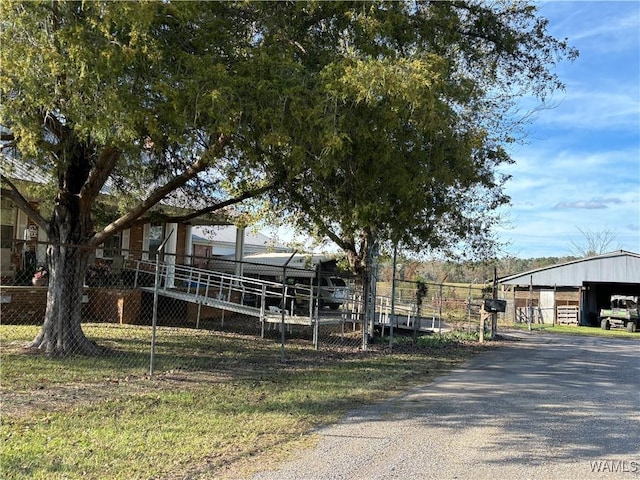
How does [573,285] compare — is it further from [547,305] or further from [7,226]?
[7,226]

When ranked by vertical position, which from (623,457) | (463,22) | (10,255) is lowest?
(623,457)

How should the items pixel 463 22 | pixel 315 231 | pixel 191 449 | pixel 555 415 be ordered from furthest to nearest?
1. pixel 315 231
2. pixel 463 22
3. pixel 555 415
4. pixel 191 449

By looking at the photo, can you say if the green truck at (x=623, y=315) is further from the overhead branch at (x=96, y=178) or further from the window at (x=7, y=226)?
the window at (x=7, y=226)

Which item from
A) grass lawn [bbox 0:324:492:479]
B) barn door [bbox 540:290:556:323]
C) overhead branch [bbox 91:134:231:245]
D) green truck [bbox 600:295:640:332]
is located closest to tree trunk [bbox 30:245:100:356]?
grass lawn [bbox 0:324:492:479]

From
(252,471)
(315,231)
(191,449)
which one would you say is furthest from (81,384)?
(315,231)

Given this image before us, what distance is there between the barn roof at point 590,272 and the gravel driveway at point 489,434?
1004 inches

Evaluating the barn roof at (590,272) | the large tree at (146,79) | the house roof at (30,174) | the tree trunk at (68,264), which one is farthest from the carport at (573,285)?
the large tree at (146,79)

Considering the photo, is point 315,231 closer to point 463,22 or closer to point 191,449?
point 463,22

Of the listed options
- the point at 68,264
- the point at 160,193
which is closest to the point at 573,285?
the point at 160,193

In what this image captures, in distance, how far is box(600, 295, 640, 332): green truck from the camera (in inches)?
1195

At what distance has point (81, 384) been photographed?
8.08 meters

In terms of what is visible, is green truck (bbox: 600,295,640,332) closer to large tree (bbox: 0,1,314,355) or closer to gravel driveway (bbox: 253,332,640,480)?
gravel driveway (bbox: 253,332,640,480)

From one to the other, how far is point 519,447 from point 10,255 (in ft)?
51.8

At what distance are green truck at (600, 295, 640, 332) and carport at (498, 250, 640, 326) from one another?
7.06 ft
